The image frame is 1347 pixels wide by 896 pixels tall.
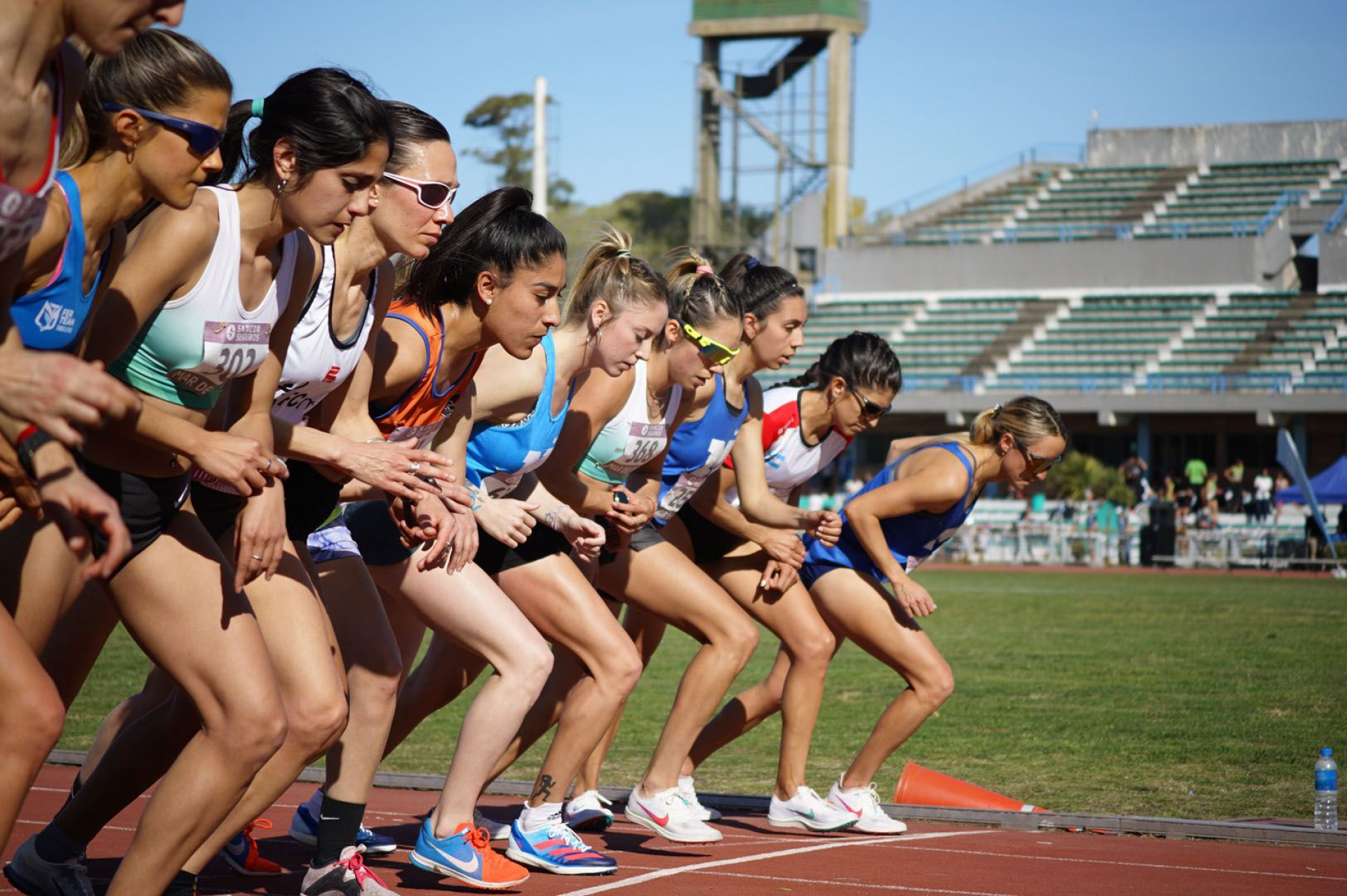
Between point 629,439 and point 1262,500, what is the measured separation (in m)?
30.9

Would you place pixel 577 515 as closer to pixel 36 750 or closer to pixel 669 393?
pixel 669 393

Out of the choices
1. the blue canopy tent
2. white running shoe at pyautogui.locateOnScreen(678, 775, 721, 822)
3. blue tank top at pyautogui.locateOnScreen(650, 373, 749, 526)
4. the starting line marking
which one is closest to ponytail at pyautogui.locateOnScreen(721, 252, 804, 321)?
blue tank top at pyautogui.locateOnScreen(650, 373, 749, 526)

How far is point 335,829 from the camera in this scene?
15.0 ft

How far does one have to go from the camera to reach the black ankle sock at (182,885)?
13.3 ft

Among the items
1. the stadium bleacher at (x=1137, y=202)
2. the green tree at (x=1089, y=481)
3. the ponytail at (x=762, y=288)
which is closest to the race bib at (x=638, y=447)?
the ponytail at (x=762, y=288)

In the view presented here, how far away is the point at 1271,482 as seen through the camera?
35.5 m

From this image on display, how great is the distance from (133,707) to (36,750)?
73.7 inches

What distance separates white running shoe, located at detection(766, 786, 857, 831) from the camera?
6590 mm

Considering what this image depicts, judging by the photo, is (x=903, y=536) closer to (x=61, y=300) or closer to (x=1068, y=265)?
(x=61, y=300)

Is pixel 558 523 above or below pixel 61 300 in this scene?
below

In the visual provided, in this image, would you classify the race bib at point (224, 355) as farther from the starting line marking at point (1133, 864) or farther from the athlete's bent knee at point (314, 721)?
the starting line marking at point (1133, 864)

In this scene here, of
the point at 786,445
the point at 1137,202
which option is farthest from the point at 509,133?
the point at 786,445

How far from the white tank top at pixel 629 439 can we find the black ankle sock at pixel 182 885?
8.38 feet

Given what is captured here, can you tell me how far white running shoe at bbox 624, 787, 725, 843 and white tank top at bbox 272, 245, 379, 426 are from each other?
2530mm
